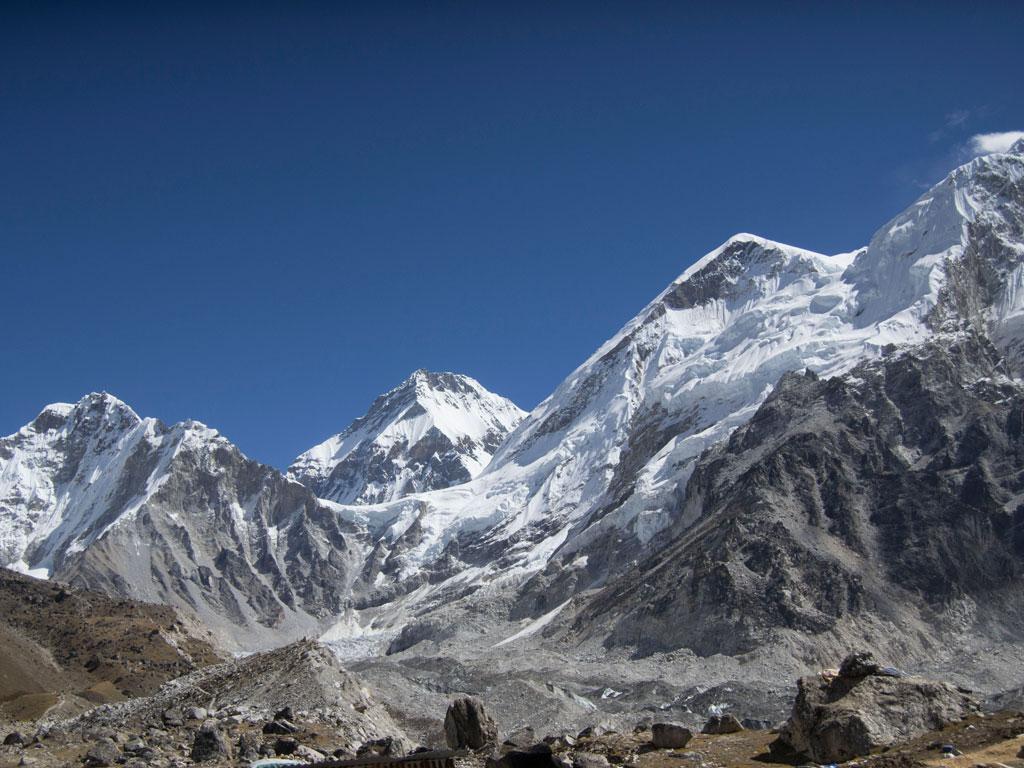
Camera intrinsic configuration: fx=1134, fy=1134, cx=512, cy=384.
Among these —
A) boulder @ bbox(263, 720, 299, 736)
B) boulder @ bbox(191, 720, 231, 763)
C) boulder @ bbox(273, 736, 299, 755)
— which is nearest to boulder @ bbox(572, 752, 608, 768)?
boulder @ bbox(191, 720, 231, 763)

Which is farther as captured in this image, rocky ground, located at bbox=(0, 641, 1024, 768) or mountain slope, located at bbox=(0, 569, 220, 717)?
mountain slope, located at bbox=(0, 569, 220, 717)

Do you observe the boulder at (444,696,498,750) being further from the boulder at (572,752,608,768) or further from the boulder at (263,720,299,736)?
the boulder at (572,752,608,768)

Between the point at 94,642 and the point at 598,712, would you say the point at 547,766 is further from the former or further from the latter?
the point at 598,712

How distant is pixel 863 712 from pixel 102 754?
25.6 m

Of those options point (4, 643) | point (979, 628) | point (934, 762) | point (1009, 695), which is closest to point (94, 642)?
point (4, 643)

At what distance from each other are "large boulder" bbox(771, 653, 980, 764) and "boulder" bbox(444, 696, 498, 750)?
1298 centimetres

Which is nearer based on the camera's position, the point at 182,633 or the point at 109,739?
the point at 109,739

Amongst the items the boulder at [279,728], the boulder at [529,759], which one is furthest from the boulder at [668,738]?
the boulder at [279,728]

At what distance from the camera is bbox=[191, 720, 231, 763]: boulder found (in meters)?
41.7

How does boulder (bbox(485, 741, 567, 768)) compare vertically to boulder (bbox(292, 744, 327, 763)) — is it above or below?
below

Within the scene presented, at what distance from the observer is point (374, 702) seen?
224 feet

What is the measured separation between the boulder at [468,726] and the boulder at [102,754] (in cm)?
1220

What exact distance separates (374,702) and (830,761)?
39788 millimetres

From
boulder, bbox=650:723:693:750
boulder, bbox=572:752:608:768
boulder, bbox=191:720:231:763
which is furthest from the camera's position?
boulder, bbox=191:720:231:763
